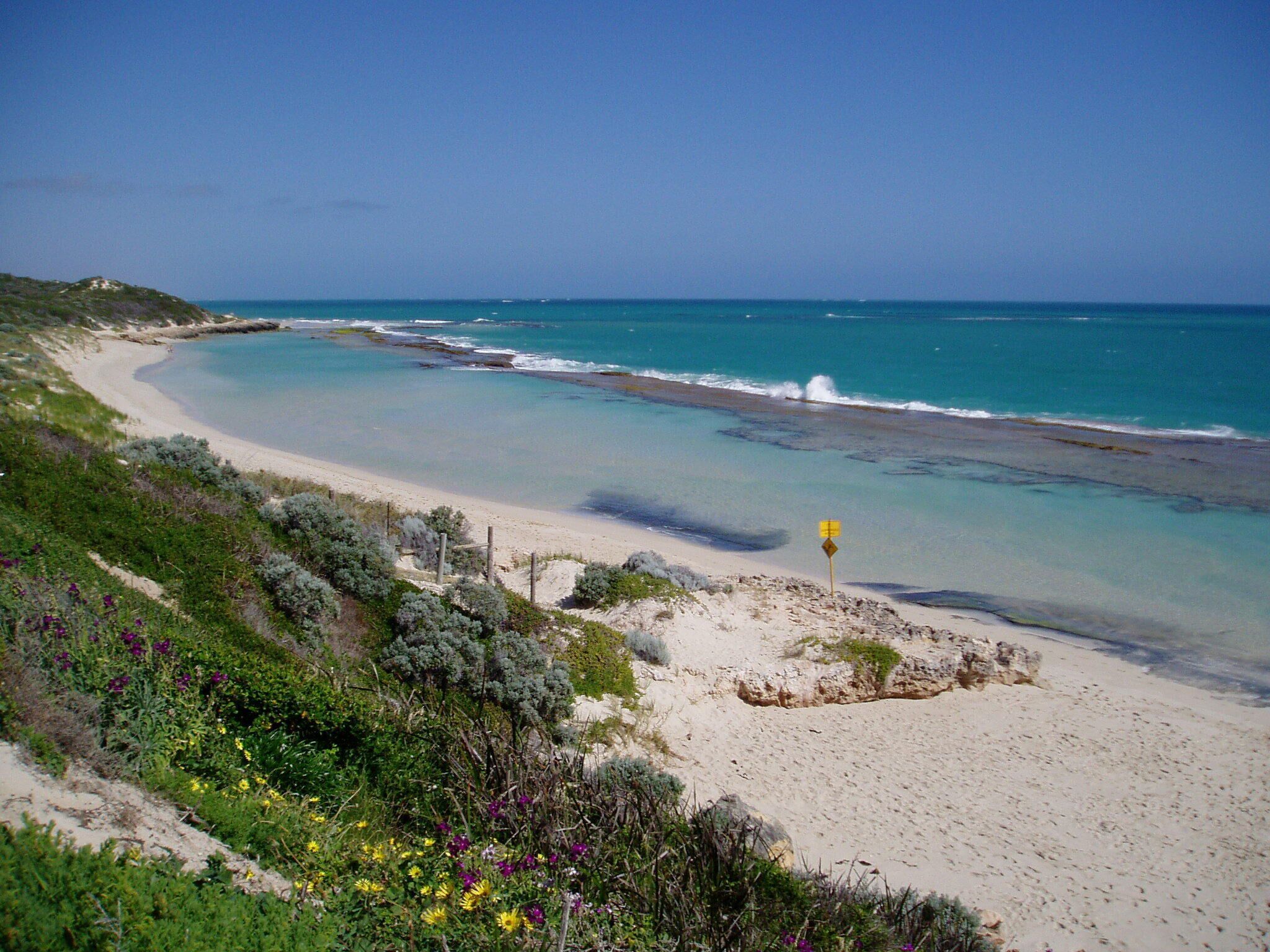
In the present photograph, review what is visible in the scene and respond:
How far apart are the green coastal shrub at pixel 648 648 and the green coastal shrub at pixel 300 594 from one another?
404cm

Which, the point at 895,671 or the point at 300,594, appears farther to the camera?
the point at 895,671

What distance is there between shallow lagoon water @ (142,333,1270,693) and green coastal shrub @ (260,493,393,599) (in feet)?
30.2

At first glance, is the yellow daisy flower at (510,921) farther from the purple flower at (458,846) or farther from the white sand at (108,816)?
the white sand at (108,816)

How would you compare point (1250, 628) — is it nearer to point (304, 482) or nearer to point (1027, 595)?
point (1027, 595)

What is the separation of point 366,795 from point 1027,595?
1383 cm

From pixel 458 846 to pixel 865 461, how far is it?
2464 centimetres

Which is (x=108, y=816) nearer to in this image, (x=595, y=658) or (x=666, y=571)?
(x=595, y=658)

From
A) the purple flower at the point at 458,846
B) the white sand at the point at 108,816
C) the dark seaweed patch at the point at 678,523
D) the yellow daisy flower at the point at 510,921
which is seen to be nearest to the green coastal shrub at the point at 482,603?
the purple flower at the point at 458,846

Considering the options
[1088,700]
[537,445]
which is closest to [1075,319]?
[537,445]

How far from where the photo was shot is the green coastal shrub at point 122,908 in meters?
3.14

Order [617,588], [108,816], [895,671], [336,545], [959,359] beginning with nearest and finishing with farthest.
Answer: [108,816] → [336,545] → [895,671] → [617,588] → [959,359]

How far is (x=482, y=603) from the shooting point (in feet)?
33.2

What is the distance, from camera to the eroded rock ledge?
1111 cm

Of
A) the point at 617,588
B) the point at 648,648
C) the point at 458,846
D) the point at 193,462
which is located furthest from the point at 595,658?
the point at 193,462
